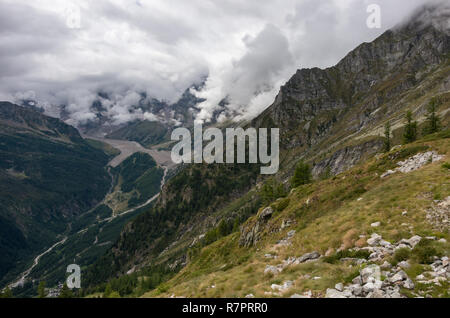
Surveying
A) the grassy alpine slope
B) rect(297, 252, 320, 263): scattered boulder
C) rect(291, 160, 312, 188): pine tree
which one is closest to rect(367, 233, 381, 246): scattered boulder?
the grassy alpine slope

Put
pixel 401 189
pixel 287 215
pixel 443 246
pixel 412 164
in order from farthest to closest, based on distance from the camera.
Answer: pixel 287 215 → pixel 412 164 → pixel 401 189 → pixel 443 246

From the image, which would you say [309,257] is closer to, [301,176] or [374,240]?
[374,240]

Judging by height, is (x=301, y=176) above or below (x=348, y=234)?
above

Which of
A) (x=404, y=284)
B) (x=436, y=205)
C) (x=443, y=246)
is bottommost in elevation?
(x=404, y=284)

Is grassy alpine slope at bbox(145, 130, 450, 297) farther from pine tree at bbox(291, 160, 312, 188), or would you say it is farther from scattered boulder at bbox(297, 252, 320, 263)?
pine tree at bbox(291, 160, 312, 188)

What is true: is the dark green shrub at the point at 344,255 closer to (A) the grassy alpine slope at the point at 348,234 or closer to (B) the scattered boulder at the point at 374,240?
(A) the grassy alpine slope at the point at 348,234

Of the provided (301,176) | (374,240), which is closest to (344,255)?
(374,240)

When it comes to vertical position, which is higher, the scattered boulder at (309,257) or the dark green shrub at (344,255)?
the dark green shrub at (344,255)

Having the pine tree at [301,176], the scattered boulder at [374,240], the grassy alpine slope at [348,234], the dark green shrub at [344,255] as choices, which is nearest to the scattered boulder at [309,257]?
the grassy alpine slope at [348,234]
